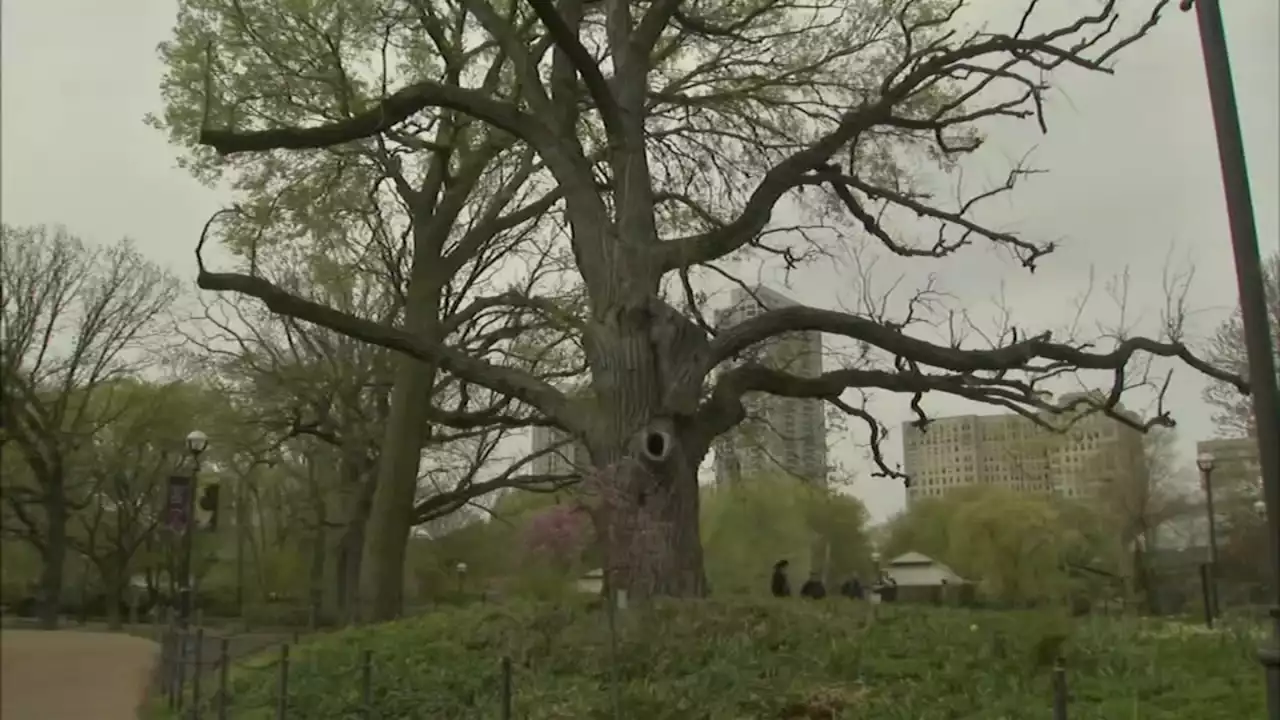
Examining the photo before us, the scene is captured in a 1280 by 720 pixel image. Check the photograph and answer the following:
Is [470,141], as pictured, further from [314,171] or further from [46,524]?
[46,524]

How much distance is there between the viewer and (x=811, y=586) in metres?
16.4

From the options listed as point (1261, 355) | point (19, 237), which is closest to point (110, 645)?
point (19, 237)

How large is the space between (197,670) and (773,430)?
8.57 m

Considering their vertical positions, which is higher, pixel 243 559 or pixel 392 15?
→ pixel 392 15

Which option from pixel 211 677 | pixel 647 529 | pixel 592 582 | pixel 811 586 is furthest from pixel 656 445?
pixel 811 586

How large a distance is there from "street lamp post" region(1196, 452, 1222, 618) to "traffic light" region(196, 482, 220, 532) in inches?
457

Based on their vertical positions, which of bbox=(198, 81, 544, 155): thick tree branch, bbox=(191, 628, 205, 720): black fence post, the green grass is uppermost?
bbox=(198, 81, 544, 155): thick tree branch

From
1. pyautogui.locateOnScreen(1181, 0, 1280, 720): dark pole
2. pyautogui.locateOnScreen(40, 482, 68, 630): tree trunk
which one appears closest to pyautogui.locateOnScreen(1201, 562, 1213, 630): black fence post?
pyautogui.locateOnScreen(1181, 0, 1280, 720): dark pole

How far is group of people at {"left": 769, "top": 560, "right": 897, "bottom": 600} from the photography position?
44.4 ft

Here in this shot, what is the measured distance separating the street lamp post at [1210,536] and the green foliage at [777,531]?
5.41m

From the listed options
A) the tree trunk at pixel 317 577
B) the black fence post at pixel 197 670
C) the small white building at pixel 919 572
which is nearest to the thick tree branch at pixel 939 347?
the black fence post at pixel 197 670

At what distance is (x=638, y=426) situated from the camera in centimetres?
989

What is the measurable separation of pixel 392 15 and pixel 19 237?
1123cm

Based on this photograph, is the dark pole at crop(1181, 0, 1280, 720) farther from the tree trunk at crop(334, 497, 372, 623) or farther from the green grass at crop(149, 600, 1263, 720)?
the tree trunk at crop(334, 497, 372, 623)
